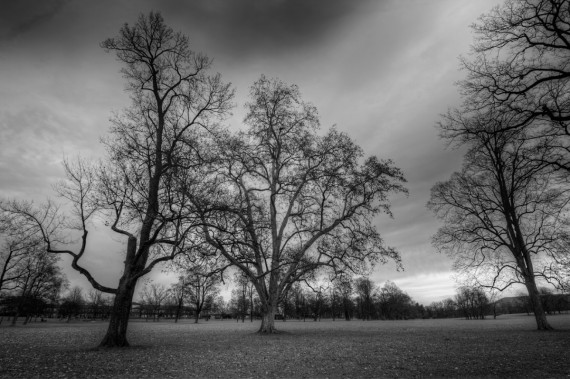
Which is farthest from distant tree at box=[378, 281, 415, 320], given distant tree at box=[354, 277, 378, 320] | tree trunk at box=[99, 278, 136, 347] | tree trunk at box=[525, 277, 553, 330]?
tree trunk at box=[99, 278, 136, 347]

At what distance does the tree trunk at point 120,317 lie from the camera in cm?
1412

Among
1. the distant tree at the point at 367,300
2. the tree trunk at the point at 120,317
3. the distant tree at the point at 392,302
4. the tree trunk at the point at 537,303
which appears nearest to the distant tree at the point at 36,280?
the tree trunk at the point at 120,317

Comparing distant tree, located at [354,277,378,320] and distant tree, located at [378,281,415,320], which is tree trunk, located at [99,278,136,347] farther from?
distant tree, located at [378,281,415,320]

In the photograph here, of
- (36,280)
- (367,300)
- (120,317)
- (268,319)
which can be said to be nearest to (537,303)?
(268,319)

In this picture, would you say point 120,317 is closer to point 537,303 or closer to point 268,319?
point 268,319

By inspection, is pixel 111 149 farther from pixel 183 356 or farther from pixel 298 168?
pixel 298 168

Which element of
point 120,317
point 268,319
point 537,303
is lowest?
point 268,319

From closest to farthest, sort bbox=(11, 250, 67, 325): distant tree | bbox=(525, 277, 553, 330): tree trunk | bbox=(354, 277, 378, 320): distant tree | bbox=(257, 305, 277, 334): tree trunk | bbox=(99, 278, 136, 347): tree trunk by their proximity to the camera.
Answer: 1. bbox=(99, 278, 136, 347): tree trunk
2. bbox=(525, 277, 553, 330): tree trunk
3. bbox=(257, 305, 277, 334): tree trunk
4. bbox=(11, 250, 67, 325): distant tree
5. bbox=(354, 277, 378, 320): distant tree

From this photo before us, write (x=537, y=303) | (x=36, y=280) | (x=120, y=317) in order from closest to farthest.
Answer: (x=120, y=317)
(x=537, y=303)
(x=36, y=280)

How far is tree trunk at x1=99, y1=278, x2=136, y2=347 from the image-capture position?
1412cm

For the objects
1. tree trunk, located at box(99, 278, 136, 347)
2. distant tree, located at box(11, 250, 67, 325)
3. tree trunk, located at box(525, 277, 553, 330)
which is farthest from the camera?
distant tree, located at box(11, 250, 67, 325)

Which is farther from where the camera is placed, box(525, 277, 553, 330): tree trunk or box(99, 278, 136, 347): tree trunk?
box(525, 277, 553, 330): tree trunk

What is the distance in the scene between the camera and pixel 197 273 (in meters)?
18.9

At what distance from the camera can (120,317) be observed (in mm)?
14609
